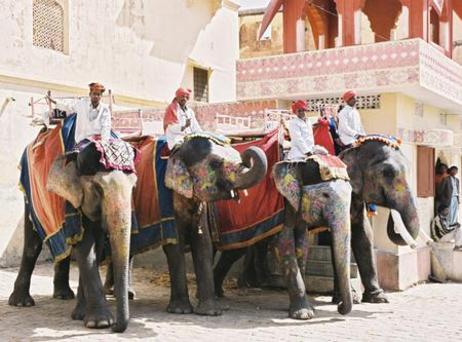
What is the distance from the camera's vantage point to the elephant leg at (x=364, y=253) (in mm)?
9438

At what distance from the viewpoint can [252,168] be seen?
25.5ft

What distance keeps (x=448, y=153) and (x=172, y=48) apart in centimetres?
659

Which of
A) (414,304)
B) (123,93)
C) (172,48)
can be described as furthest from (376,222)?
(172,48)

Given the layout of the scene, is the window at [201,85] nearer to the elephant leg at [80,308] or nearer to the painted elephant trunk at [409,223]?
the painted elephant trunk at [409,223]

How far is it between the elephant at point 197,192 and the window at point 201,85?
30.8 ft

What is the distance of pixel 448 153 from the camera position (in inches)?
545

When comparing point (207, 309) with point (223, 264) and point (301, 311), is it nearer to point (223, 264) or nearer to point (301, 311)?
point (301, 311)

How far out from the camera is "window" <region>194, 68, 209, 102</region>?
1766 cm

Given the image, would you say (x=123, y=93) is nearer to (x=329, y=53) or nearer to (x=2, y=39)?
(x=2, y=39)

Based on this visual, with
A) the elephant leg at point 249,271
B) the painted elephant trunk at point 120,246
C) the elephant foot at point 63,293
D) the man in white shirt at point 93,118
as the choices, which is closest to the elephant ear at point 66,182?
the man in white shirt at point 93,118

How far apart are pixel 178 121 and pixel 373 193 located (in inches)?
103

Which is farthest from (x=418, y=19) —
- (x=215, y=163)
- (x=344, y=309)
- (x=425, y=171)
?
(x=344, y=309)

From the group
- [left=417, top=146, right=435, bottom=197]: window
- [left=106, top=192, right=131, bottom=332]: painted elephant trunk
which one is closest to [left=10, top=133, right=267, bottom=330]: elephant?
[left=106, top=192, right=131, bottom=332]: painted elephant trunk

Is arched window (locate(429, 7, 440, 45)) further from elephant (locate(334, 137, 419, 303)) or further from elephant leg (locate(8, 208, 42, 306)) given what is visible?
elephant leg (locate(8, 208, 42, 306))
